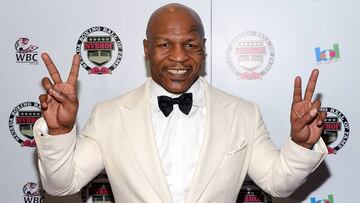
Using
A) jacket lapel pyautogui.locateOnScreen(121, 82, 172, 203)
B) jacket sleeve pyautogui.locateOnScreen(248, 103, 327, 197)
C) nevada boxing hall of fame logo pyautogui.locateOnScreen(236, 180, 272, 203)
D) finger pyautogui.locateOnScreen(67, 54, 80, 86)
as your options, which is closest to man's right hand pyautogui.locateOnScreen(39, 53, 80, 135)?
finger pyautogui.locateOnScreen(67, 54, 80, 86)

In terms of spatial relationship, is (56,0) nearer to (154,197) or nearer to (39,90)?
(39,90)

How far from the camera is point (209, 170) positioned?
60.9 inches

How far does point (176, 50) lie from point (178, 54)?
0.06ft

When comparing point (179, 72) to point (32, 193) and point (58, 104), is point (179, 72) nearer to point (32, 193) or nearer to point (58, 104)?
point (58, 104)

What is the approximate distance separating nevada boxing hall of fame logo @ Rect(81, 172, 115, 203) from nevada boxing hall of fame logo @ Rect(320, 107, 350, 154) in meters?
1.10

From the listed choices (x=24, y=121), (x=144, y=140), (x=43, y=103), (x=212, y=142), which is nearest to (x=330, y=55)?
(x=212, y=142)

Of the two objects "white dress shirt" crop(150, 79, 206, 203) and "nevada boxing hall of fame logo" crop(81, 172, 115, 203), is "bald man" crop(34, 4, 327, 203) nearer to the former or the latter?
"white dress shirt" crop(150, 79, 206, 203)

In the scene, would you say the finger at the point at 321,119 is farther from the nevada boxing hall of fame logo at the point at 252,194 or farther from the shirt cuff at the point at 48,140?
the nevada boxing hall of fame logo at the point at 252,194

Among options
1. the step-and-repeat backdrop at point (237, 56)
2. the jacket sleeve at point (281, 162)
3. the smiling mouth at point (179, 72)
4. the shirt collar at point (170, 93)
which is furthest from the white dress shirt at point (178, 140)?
the step-and-repeat backdrop at point (237, 56)

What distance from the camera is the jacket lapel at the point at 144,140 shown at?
1516 mm

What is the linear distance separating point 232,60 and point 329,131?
578 mm

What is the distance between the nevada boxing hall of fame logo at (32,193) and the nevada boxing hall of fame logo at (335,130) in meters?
1.45

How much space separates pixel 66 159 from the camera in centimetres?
147

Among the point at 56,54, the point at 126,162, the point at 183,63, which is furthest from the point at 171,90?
the point at 56,54
